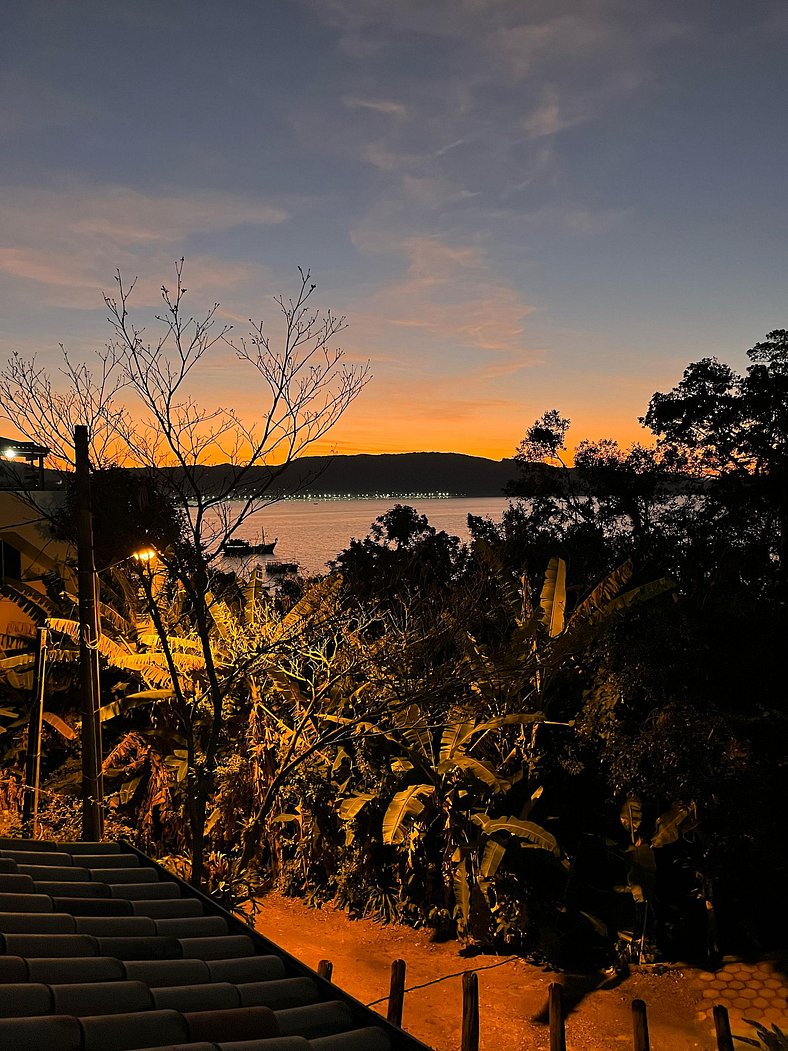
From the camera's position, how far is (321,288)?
7414 millimetres

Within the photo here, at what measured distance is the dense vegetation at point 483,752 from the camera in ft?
28.5

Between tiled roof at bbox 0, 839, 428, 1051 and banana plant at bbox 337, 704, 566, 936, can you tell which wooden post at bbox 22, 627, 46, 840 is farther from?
tiled roof at bbox 0, 839, 428, 1051

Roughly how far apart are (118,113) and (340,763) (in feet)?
25.8

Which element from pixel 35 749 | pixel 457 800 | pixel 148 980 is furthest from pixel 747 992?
pixel 35 749

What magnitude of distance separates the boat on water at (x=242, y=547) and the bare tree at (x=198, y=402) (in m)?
0.21

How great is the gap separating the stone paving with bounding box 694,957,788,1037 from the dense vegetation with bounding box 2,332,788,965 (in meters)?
0.40

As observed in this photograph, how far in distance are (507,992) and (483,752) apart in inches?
105

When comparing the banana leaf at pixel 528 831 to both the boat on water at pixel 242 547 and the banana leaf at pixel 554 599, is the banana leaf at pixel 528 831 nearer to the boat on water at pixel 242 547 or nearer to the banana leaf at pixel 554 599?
the banana leaf at pixel 554 599

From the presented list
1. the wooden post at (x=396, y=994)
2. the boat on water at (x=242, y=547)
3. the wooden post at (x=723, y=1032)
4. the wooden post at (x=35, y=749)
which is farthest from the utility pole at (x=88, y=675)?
the wooden post at (x=723, y=1032)

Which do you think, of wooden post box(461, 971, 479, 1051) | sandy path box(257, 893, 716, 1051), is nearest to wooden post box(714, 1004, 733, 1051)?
wooden post box(461, 971, 479, 1051)

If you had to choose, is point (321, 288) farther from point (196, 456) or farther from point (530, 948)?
point (530, 948)

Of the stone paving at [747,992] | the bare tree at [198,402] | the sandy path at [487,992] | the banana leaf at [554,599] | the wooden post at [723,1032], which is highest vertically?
the bare tree at [198,402]

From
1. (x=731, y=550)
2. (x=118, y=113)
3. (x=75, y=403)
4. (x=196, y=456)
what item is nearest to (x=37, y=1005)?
(x=196, y=456)

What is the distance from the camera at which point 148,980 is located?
12.5 ft
